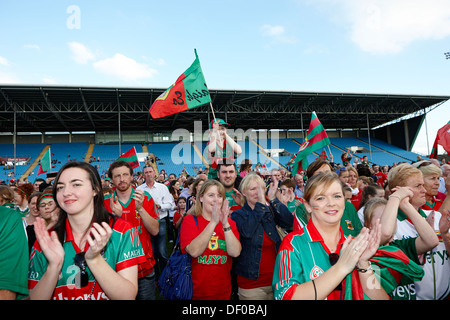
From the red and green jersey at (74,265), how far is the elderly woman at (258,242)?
4.12ft

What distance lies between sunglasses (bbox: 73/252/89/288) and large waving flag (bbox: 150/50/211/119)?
3778 millimetres

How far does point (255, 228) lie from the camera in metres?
2.78

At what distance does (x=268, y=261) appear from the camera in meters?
2.77

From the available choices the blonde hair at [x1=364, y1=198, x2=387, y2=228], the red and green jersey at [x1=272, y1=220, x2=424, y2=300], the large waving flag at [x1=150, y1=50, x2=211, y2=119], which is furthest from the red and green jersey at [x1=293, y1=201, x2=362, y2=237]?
the large waving flag at [x1=150, y1=50, x2=211, y2=119]

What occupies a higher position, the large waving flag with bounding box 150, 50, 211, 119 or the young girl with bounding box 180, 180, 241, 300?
the large waving flag with bounding box 150, 50, 211, 119

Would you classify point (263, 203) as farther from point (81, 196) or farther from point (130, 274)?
point (81, 196)

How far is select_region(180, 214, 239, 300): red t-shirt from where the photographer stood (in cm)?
256

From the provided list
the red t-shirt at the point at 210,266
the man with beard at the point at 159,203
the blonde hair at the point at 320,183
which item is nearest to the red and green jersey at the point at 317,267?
the blonde hair at the point at 320,183

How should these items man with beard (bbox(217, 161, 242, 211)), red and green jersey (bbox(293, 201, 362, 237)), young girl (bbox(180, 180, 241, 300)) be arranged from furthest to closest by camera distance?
man with beard (bbox(217, 161, 242, 211)), young girl (bbox(180, 180, 241, 300)), red and green jersey (bbox(293, 201, 362, 237))

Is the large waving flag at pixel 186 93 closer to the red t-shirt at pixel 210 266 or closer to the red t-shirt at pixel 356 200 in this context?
the red t-shirt at pixel 210 266

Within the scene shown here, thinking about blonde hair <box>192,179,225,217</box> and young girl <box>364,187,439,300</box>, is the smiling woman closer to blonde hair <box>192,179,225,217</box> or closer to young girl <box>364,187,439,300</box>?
young girl <box>364,187,439,300</box>

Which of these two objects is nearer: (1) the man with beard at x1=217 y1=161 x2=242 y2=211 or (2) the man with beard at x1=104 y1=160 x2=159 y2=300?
(2) the man with beard at x1=104 y1=160 x2=159 y2=300
